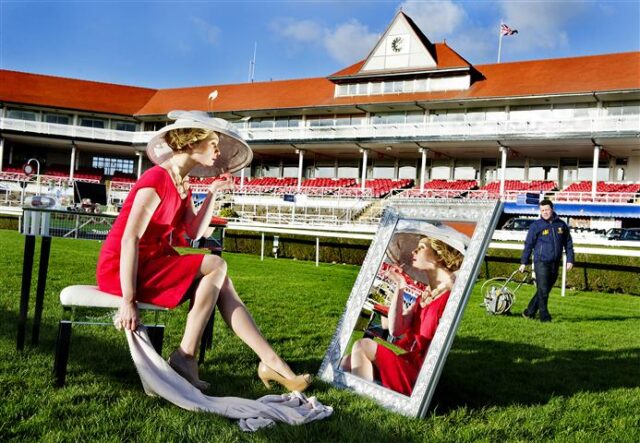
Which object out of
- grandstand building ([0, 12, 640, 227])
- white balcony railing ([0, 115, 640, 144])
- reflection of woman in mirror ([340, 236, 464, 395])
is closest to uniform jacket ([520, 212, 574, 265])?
reflection of woman in mirror ([340, 236, 464, 395])

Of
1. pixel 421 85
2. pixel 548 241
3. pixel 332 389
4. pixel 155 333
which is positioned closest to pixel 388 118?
pixel 421 85

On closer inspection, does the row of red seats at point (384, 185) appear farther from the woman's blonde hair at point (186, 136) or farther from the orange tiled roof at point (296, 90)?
the woman's blonde hair at point (186, 136)

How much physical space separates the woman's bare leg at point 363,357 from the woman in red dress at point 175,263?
388 millimetres

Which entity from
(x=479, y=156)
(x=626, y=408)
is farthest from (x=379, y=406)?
(x=479, y=156)

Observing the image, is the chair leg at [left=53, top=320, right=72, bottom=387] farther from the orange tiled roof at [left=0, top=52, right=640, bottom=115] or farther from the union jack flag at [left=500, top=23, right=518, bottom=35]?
the union jack flag at [left=500, top=23, right=518, bottom=35]

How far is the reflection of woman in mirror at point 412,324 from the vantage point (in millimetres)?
3598

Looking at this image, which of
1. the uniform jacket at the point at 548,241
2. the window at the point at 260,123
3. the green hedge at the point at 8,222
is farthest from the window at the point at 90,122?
the uniform jacket at the point at 548,241

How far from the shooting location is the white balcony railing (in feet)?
98.7

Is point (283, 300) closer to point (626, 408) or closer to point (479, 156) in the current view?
point (626, 408)

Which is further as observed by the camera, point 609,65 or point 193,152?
point 609,65

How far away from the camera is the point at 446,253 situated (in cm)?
371

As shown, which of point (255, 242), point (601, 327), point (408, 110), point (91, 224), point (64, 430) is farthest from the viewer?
point (408, 110)

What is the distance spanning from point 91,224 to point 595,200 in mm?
28851

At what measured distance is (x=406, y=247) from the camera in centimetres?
394
